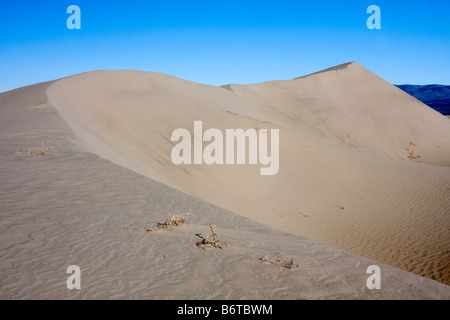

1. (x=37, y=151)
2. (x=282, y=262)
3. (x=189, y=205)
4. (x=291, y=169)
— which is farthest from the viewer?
(x=291, y=169)

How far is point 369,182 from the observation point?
1543 cm

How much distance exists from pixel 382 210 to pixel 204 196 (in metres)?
6.68

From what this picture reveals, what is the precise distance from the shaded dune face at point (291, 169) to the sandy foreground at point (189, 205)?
84 mm

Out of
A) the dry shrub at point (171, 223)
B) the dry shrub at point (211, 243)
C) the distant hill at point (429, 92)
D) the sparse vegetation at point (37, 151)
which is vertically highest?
the distant hill at point (429, 92)

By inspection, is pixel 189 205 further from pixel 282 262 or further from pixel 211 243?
pixel 282 262

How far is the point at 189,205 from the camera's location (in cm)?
663

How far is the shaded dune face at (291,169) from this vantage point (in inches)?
404

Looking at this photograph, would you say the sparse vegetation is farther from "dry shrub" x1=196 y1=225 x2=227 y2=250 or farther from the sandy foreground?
"dry shrub" x1=196 y1=225 x2=227 y2=250

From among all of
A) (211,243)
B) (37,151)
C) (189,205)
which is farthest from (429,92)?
(211,243)

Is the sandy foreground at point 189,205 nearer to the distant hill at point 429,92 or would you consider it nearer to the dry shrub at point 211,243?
the dry shrub at point 211,243

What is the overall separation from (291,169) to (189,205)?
31.2 feet

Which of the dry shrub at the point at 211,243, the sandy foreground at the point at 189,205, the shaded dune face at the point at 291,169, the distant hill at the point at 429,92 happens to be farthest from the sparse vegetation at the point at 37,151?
the distant hill at the point at 429,92

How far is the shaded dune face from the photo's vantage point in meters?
10.3

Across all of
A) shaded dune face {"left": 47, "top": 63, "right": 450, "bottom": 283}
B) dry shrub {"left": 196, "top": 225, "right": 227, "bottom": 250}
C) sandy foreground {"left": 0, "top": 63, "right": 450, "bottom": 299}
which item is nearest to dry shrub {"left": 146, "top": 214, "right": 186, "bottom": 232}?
sandy foreground {"left": 0, "top": 63, "right": 450, "bottom": 299}
